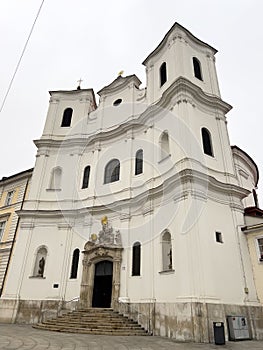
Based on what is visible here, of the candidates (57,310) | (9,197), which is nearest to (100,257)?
(57,310)

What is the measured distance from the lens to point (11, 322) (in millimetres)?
15250

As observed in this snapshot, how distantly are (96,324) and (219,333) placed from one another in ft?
17.4

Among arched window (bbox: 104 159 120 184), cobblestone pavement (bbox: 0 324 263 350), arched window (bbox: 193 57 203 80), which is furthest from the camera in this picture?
arched window (bbox: 104 159 120 184)

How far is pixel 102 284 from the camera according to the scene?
15.5 metres

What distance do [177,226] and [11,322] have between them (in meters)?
10.6

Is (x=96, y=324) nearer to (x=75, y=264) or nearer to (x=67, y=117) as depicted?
(x=75, y=264)

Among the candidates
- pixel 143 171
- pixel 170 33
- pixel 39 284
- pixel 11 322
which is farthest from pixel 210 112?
pixel 11 322

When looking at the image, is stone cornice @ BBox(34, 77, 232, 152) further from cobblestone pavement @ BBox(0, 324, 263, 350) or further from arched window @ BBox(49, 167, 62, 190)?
cobblestone pavement @ BBox(0, 324, 263, 350)

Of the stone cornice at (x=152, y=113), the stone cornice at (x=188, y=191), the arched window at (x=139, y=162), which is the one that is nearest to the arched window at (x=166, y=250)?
the stone cornice at (x=188, y=191)

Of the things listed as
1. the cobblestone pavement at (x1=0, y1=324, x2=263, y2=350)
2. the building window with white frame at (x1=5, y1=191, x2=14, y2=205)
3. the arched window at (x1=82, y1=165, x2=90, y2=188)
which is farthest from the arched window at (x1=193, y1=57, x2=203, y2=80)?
the building window with white frame at (x1=5, y1=191, x2=14, y2=205)

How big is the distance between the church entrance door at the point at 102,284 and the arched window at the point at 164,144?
6.86 metres

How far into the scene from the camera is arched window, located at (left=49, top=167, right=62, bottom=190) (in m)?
20.1

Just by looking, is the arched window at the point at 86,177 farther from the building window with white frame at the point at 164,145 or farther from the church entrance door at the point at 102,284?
the building window with white frame at the point at 164,145

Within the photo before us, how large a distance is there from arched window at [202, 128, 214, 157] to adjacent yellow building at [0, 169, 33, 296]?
1405cm
